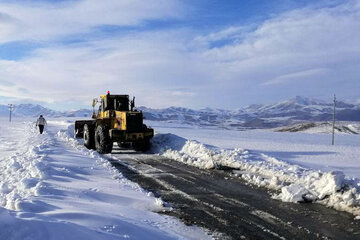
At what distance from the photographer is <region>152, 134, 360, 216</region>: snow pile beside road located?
820cm

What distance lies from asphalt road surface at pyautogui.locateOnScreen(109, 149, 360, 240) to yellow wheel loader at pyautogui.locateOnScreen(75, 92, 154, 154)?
20.3 ft

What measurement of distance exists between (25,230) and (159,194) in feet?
17.1

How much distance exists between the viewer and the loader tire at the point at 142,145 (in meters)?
18.9

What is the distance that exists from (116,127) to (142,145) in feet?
5.27

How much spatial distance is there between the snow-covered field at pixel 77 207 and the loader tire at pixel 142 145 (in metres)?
6.83

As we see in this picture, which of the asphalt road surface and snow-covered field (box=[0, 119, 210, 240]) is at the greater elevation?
snow-covered field (box=[0, 119, 210, 240])

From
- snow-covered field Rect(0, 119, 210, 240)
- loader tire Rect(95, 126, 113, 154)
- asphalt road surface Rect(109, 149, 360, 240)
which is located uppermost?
loader tire Rect(95, 126, 113, 154)

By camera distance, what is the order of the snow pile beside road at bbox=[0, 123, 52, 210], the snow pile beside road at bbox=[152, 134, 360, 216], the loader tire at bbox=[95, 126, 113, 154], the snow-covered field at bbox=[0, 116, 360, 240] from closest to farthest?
the snow-covered field at bbox=[0, 116, 360, 240]
the snow pile beside road at bbox=[0, 123, 52, 210]
the snow pile beside road at bbox=[152, 134, 360, 216]
the loader tire at bbox=[95, 126, 113, 154]

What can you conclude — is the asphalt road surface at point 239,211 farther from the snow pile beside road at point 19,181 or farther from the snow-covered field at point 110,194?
the snow pile beside road at point 19,181

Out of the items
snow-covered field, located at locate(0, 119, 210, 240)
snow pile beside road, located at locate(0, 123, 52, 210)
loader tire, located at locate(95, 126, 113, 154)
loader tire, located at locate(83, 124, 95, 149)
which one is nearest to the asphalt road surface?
snow-covered field, located at locate(0, 119, 210, 240)

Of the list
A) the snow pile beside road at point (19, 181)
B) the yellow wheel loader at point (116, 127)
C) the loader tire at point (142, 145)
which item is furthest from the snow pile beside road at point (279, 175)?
the snow pile beside road at point (19, 181)

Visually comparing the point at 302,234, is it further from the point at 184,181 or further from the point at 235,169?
the point at 235,169

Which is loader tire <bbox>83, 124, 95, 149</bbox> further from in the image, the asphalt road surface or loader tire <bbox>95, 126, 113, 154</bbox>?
the asphalt road surface

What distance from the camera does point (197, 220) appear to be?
6926 mm
